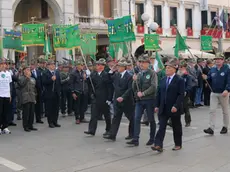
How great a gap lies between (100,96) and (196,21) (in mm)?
26150

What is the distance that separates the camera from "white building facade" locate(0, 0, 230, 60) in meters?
23.9

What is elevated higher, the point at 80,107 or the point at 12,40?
the point at 12,40

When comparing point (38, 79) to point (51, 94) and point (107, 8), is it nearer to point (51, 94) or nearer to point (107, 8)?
point (51, 94)

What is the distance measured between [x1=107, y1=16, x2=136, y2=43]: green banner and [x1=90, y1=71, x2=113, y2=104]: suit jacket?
3.47 feet

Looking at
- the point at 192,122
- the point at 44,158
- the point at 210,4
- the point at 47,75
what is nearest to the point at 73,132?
the point at 47,75

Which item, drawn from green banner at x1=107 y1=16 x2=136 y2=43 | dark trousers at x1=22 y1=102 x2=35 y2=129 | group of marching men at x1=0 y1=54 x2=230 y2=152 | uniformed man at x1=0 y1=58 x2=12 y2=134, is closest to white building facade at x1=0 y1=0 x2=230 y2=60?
group of marching men at x1=0 y1=54 x2=230 y2=152

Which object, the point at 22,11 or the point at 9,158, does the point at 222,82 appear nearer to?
the point at 9,158

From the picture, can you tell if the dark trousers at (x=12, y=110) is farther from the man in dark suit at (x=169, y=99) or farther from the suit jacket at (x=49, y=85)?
the man in dark suit at (x=169, y=99)

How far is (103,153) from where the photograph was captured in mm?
8195

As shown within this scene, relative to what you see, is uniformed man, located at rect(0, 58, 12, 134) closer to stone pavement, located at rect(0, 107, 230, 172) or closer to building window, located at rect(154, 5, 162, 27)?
stone pavement, located at rect(0, 107, 230, 172)

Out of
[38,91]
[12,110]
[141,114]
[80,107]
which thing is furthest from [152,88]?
[38,91]

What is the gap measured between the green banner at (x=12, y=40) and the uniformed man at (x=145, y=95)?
7.55 meters

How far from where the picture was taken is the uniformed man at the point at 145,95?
28.2ft

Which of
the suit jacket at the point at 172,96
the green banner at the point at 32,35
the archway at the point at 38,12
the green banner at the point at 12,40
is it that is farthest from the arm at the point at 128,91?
the archway at the point at 38,12
